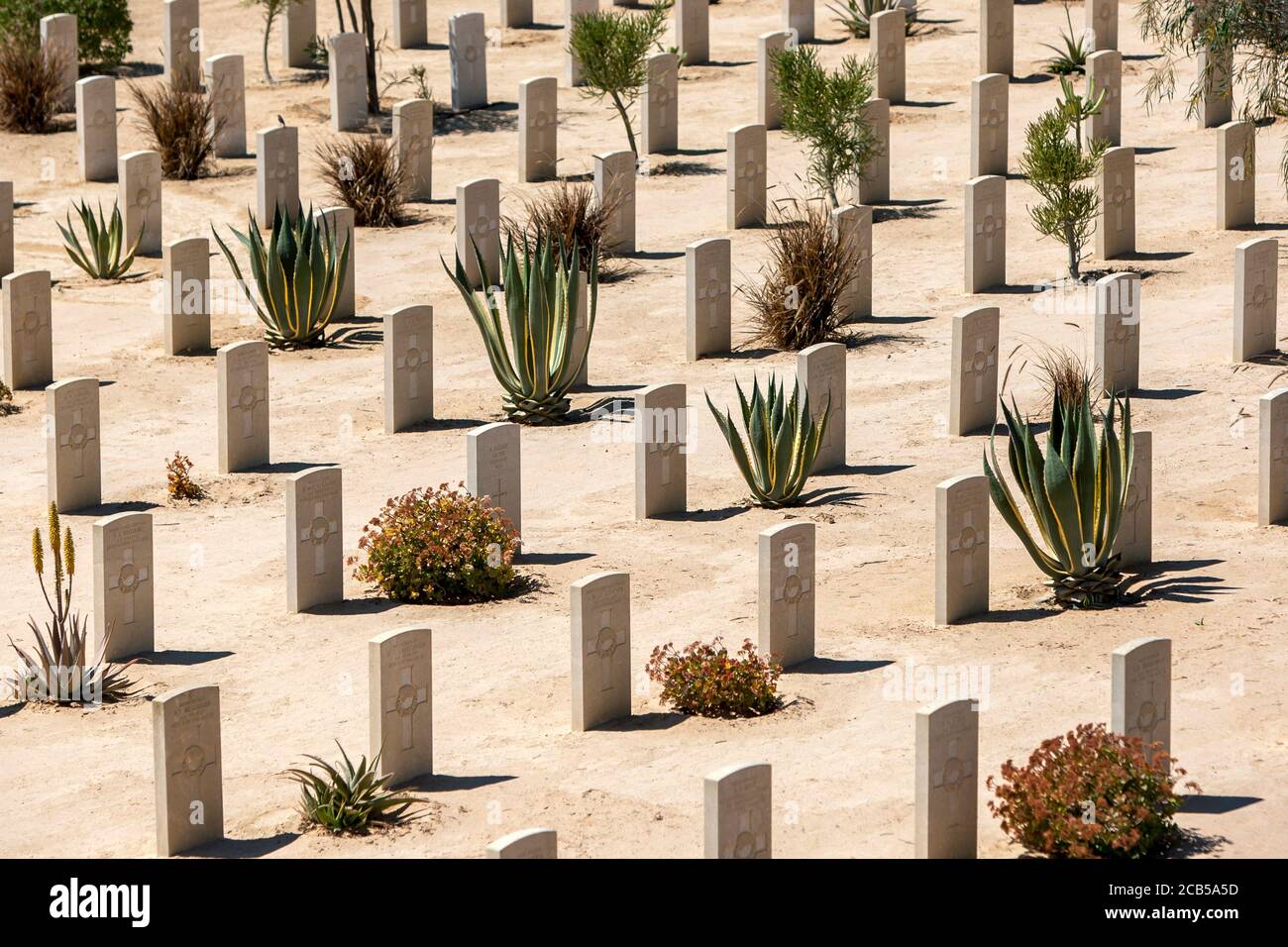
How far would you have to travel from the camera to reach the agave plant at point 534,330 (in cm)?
1611

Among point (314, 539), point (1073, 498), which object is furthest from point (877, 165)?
point (314, 539)

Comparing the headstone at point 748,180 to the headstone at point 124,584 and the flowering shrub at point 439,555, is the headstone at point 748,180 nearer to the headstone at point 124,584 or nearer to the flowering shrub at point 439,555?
the flowering shrub at point 439,555

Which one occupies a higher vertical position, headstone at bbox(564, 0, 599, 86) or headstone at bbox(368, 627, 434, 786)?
headstone at bbox(564, 0, 599, 86)

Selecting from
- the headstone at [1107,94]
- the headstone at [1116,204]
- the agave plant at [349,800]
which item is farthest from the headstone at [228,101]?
the agave plant at [349,800]

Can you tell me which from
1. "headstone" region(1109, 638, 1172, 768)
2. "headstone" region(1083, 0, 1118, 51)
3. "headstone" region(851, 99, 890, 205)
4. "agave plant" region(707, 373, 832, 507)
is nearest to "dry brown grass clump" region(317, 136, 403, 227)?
"headstone" region(851, 99, 890, 205)

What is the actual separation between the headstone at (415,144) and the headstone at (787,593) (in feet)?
36.0

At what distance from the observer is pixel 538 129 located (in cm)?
2283

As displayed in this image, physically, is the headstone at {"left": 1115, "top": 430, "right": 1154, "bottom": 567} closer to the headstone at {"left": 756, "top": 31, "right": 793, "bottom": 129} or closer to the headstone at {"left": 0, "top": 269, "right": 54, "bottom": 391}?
the headstone at {"left": 0, "top": 269, "right": 54, "bottom": 391}

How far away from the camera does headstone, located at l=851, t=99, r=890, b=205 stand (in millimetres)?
21109

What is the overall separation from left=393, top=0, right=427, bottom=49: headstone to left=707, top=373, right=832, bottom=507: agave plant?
14196mm

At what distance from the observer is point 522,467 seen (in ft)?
50.8

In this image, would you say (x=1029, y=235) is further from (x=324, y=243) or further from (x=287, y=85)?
(x=287, y=85)

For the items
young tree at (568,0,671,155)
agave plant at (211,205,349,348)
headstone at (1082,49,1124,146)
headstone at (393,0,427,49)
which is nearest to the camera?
agave plant at (211,205,349,348)

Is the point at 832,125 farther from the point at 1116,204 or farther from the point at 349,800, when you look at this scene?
the point at 349,800
